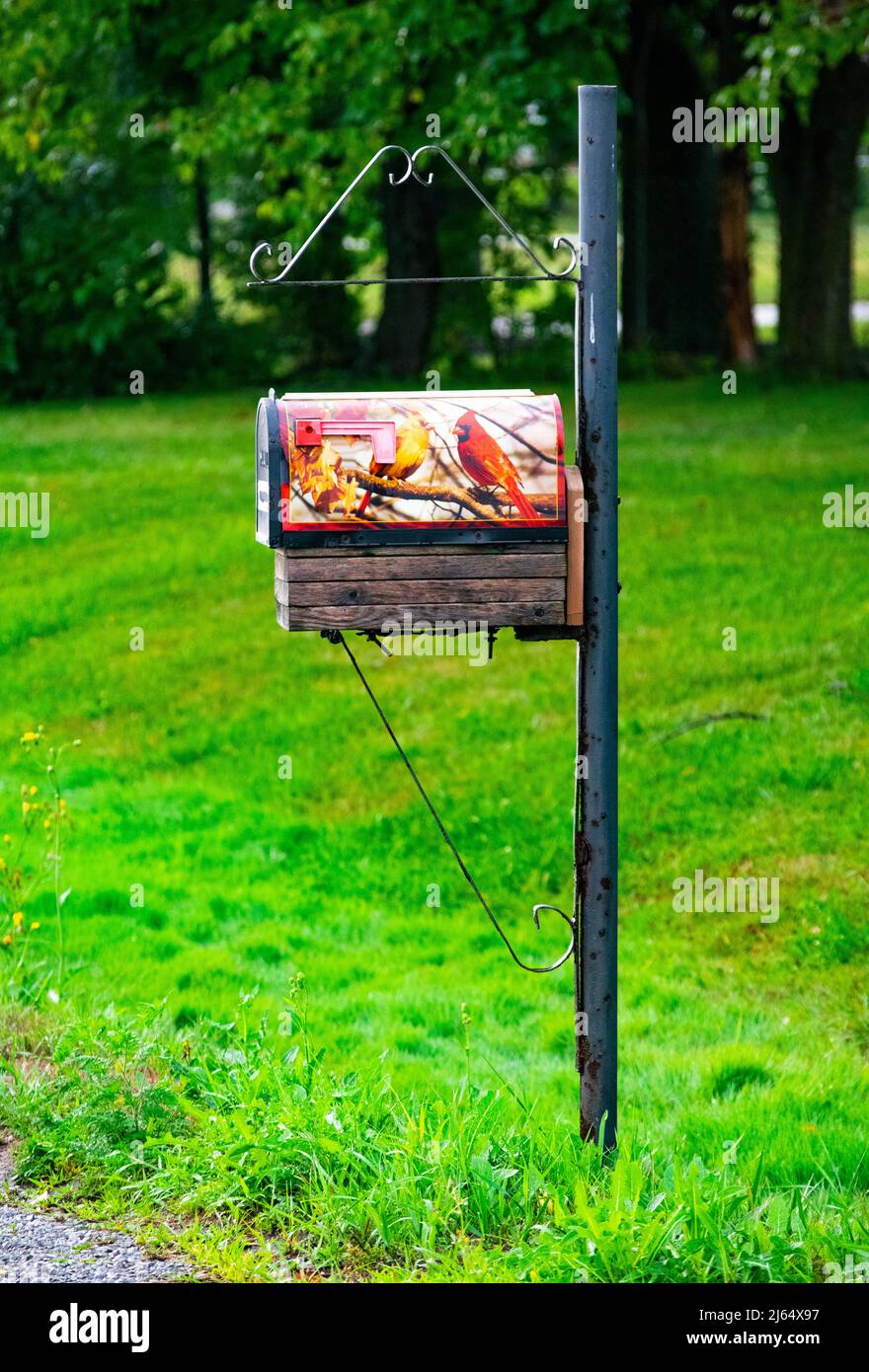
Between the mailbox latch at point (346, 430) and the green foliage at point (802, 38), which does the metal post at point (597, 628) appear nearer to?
the mailbox latch at point (346, 430)

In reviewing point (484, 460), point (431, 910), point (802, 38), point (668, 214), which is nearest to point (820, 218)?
point (668, 214)

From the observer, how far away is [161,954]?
24.0 ft

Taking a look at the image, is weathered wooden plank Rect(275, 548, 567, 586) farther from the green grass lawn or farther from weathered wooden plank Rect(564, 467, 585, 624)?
the green grass lawn

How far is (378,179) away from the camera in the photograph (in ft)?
67.2

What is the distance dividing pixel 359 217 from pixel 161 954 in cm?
1165

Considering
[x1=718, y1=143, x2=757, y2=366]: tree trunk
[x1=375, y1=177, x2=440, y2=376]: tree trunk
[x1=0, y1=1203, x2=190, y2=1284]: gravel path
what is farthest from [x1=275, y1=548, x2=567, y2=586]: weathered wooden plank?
[x1=718, y1=143, x2=757, y2=366]: tree trunk

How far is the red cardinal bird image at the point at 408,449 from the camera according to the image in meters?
4.13

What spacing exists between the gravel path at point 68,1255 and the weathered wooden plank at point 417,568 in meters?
1.68

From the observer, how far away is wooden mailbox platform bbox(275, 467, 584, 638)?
4.23 m

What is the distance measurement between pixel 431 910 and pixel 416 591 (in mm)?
3913

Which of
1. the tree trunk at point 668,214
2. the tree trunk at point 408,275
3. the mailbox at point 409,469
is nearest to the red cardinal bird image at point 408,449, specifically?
the mailbox at point 409,469

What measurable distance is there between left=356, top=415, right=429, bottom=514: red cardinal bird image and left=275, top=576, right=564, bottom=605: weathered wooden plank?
0.28 metres

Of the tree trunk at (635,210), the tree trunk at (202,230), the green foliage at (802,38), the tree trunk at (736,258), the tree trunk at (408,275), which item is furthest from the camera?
the tree trunk at (202,230)

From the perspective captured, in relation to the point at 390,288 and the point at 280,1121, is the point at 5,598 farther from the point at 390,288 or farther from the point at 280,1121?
the point at 390,288
